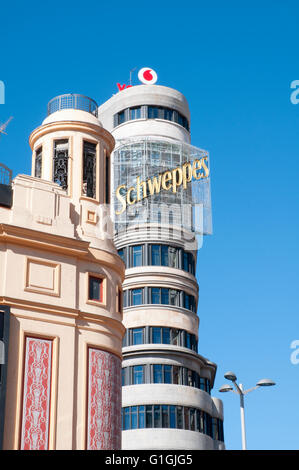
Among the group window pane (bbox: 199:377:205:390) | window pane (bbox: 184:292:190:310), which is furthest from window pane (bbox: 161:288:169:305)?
window pane (bbox: 199:377:205:390)

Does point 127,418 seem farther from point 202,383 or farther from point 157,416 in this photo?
point 202,383

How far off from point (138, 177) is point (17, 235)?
40.9m

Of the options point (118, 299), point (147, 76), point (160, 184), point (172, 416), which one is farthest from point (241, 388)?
point (147, 76)

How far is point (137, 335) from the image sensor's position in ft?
216

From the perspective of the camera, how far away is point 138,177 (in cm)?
7194

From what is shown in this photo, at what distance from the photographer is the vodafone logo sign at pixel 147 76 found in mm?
78250

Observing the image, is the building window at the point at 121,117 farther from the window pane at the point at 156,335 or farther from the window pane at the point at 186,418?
the window pane at the point at 186,418

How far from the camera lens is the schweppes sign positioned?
70312 mm

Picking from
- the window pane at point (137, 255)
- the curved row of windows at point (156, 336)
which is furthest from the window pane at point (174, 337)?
Result: the window pane at point (137, 255)

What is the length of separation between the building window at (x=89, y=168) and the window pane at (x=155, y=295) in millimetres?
30742

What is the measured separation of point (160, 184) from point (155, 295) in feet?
32.7

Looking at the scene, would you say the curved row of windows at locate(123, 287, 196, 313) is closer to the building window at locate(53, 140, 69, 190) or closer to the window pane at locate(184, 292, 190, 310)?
the window pane at locate(184, 292, 190, 310)
